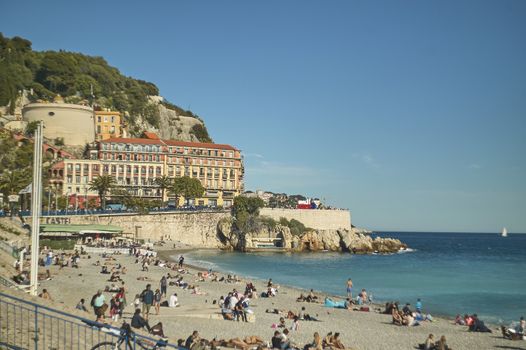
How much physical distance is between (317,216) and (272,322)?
2585 inches

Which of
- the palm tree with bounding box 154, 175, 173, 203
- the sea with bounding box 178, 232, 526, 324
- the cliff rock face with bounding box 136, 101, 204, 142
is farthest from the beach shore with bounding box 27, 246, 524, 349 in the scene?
the cliff rock face with bounding box 136, 101, 204, 142

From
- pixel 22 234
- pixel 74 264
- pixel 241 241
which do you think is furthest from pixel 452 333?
pixel 241 241

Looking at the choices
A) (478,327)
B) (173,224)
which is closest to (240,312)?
(478,327)

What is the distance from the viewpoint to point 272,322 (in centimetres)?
2261

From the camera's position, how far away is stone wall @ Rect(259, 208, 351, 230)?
85250 millimetres

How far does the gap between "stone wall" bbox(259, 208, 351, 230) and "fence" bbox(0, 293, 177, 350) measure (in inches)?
2804

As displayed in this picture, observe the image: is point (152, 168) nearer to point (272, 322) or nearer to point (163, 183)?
point (163, 183)

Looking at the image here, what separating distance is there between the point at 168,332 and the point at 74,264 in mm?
23184

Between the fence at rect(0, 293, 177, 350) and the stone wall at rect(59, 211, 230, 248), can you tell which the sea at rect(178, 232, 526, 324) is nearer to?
the stone wall at rect(59, 211, 230, 248)

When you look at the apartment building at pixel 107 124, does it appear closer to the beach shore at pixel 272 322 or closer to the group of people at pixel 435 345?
the beach shore at pixel 272 322

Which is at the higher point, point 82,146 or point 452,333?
point 82,146

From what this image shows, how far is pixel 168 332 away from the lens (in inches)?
717

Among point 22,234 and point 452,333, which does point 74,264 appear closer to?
point 22,234

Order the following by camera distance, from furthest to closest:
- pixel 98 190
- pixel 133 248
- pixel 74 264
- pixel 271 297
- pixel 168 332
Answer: pixel 98 190
pixel 133 248
pixel 74 264
pixel 271 297
pixel 168 332
